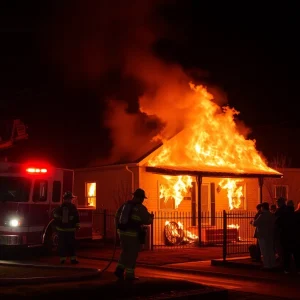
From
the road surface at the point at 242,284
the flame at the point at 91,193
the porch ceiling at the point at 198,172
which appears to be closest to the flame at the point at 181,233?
the porch ceiling at the point at 198,172

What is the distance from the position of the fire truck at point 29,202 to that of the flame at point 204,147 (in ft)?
17.2

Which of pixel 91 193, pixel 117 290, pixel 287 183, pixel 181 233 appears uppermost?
pixel 287 183

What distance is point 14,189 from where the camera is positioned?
15.9 meters

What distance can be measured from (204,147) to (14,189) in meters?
9.15

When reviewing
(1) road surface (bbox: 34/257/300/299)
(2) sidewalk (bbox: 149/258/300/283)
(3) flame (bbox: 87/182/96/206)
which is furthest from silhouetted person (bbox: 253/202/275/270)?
(3) flame (bbox: 87/182/96/206)

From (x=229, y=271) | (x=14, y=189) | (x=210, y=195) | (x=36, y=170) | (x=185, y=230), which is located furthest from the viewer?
(x=210, y=195)

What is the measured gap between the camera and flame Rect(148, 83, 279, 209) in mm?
21750

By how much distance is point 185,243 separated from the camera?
2162 cm

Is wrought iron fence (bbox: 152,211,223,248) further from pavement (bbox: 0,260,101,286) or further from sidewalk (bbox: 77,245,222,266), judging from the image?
pavement (bbox: 0,260,101,286)

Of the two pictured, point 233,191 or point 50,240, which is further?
point 233,191

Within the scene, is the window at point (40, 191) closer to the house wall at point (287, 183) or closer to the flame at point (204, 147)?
the flame at point (204, 147)

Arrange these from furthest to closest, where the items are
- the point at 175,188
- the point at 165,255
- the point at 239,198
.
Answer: the point at 239,198
the point at 175,188
the point at 165,255

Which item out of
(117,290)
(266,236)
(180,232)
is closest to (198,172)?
(180,232)

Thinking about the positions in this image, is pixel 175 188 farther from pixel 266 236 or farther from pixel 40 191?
pixel 266 236
